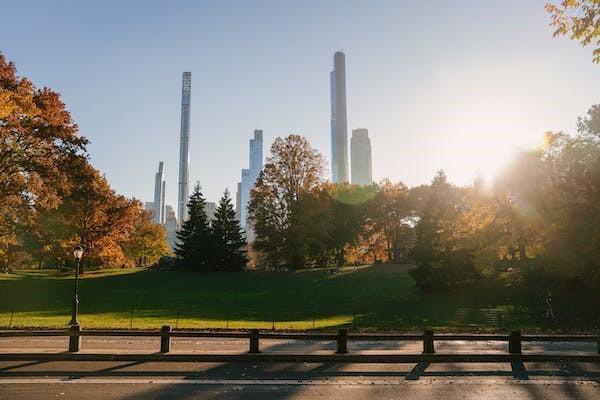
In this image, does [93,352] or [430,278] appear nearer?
[93,352]

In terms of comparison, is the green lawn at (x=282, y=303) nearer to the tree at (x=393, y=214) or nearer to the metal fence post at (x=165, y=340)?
the metal fence post at (x=165, y=340)

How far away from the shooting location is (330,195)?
7206cm

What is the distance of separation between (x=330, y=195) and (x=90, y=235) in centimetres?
3496

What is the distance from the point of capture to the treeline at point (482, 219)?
32.1 m

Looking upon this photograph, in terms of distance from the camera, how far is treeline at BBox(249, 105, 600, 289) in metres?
A: 32.1

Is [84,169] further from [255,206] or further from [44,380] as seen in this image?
[255,206]

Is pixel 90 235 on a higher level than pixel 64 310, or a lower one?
higher

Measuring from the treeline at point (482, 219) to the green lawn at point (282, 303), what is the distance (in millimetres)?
2835

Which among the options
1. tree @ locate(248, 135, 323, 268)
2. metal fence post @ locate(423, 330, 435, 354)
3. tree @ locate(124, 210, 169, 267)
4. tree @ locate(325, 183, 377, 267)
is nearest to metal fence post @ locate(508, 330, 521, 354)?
metal fence post @ locate(423, 330, 435, 354)

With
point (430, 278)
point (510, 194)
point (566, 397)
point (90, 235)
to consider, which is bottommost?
point (566, 397)

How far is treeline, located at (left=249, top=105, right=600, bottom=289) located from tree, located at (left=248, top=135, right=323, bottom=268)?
130 mm

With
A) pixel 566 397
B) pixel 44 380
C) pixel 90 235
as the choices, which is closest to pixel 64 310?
pixel 90 235

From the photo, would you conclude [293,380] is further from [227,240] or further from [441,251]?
[227,240]

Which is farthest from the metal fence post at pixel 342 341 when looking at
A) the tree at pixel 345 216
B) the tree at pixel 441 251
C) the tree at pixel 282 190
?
the tree at pixel 345 216
